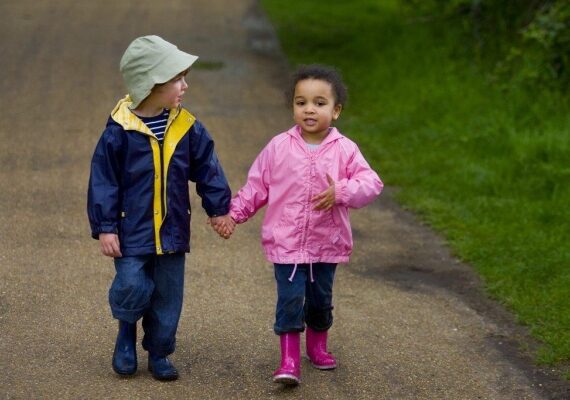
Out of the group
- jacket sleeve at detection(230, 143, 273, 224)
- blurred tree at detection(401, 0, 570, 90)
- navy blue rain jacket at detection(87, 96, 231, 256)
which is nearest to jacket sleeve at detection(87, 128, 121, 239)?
navy blue rain jacket at detection(87, 96, 231, 256)

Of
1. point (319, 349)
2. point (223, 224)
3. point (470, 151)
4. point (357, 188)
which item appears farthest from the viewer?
point (470, 151)

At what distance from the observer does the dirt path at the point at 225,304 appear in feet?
17.0

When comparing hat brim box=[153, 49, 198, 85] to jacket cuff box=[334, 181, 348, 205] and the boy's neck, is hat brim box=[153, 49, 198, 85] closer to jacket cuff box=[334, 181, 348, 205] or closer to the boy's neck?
the boy's neck

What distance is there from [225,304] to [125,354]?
45.0 inches

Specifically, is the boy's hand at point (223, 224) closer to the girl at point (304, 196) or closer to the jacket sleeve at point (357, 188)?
the girl at point (304, 196)

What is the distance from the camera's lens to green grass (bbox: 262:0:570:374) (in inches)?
273

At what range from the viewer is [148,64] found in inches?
193

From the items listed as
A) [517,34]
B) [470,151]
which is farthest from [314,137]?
[517,34]

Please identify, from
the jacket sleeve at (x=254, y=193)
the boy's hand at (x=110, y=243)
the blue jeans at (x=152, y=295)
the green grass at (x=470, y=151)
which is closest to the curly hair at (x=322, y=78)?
the jacket sleeve at (x=254, y=193)

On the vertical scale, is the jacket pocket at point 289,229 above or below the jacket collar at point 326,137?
below

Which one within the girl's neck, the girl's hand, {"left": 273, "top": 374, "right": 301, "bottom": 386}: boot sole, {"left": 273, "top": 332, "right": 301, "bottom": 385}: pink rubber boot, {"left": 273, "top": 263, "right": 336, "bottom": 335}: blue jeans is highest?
the girl's neck

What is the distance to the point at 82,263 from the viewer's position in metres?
6.75

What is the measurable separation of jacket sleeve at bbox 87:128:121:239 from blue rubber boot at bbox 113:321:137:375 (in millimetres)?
483

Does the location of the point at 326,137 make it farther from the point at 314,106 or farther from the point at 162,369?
the point at 162,369
